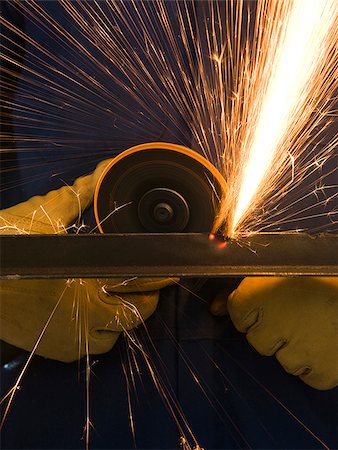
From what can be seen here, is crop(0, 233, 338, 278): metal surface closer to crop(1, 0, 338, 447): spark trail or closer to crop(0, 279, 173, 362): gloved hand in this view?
crop(0, 279, 173, 362): gloved hand

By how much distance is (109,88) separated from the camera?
6.11 ft

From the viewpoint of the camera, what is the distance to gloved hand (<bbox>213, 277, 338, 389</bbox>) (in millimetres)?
1251

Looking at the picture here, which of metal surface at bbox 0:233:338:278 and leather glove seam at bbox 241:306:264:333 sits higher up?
metal surface at bbox 0:233:338:278

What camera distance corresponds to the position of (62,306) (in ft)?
4.30

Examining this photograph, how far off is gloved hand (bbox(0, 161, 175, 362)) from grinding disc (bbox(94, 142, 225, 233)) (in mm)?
219

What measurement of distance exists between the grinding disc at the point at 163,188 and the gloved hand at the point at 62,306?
0.72 feet

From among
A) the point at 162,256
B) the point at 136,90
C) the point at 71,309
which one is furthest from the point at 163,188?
the point at 136,90

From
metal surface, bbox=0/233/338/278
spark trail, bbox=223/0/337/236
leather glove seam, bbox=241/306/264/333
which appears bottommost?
leather glove seam, bbox=241/306/264/333

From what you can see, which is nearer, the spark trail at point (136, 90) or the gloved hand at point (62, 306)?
the gloved hand at point (62, 306)

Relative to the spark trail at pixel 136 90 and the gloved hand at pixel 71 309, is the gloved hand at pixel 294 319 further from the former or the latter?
the spark trail at pixel 136 90

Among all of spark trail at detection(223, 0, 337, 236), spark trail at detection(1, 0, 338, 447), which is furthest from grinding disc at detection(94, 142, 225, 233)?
spark trail at detection(1, 0, 338, 447)

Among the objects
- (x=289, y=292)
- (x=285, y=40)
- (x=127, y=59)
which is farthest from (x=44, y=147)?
(x=289, y=292)

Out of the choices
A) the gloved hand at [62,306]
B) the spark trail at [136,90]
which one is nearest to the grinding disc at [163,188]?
the gloved hand at [62,306]

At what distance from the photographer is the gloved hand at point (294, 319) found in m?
1.25
